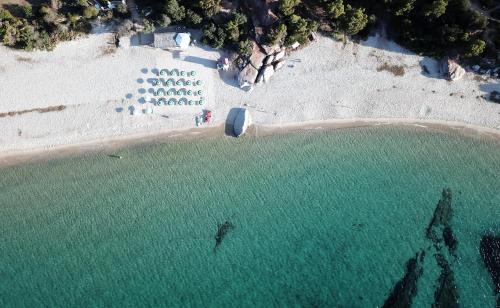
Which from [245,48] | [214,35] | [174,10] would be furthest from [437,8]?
[174,10]

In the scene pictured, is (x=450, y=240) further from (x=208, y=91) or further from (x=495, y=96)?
(x=208, y=91)

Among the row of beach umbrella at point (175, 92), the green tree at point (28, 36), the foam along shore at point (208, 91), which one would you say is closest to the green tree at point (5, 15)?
the green tree at point (28, 36)

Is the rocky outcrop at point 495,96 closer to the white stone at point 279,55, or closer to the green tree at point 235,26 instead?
the white stone at point 279,55

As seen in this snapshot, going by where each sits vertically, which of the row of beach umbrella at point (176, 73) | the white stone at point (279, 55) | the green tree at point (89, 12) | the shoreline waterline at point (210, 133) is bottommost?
the shoreline waterline at point (210, 133)

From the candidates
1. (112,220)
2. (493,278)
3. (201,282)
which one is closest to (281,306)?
(201,282)

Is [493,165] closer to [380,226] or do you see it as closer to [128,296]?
[380,226]

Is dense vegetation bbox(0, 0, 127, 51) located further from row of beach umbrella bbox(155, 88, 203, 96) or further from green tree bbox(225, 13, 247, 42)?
green tree bbox(225, 13, 247, 42)

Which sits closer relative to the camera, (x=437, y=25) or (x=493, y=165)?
(x=437, y=25)
